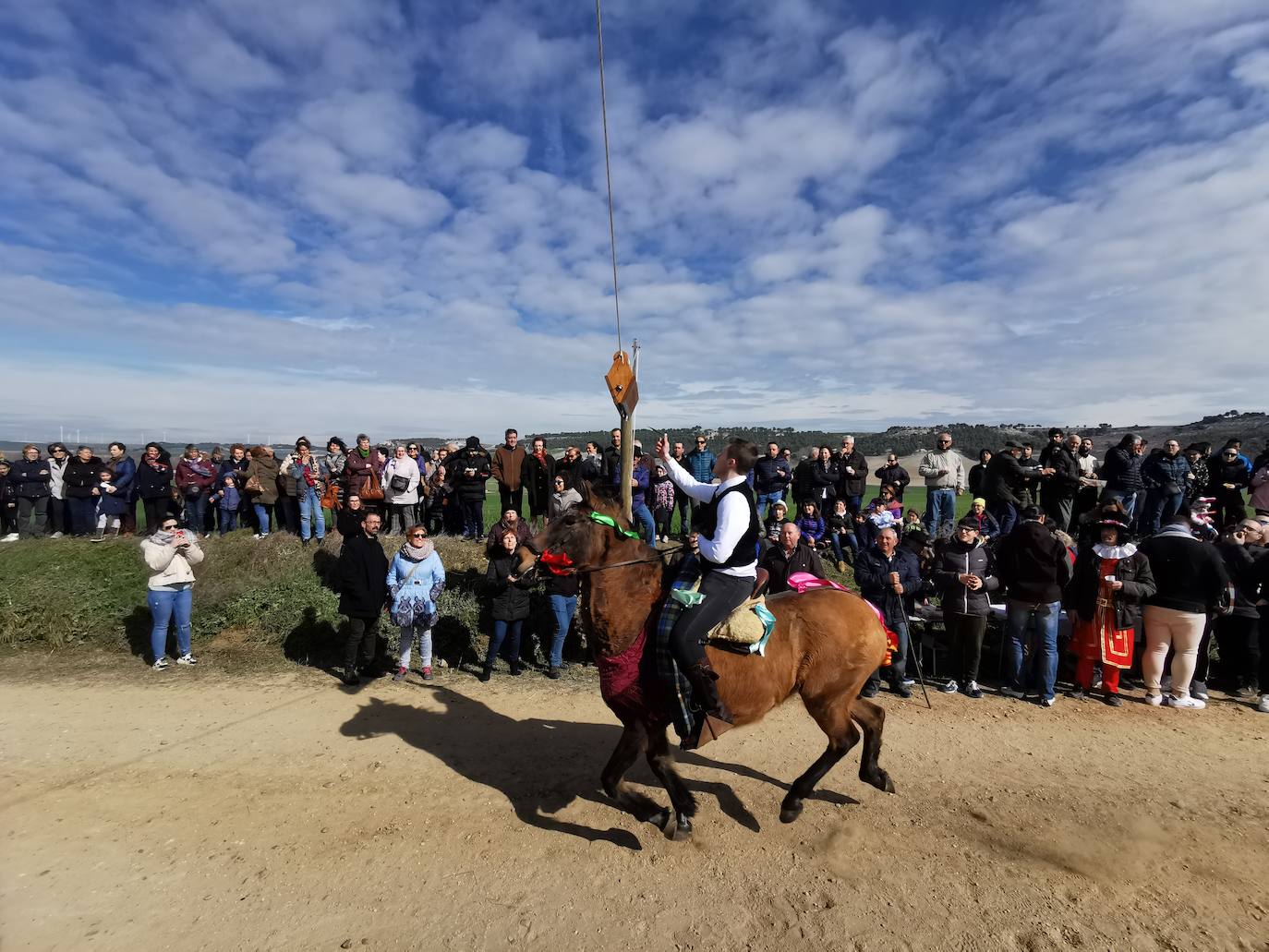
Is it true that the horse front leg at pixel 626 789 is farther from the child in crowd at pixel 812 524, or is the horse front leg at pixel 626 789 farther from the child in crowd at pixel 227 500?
the child in crowd at pixel 227 500

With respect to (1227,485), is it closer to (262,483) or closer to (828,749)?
(828,749)

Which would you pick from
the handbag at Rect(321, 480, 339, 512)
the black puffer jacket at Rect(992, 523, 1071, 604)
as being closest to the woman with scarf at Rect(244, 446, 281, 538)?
the handbag at Rect(321, 480, 339, 512)

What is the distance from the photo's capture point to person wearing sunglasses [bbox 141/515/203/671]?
25.8ft

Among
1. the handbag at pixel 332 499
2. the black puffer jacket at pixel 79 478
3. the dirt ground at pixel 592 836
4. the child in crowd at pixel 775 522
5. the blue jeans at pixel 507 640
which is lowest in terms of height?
the dirt ground at pixel 592 836

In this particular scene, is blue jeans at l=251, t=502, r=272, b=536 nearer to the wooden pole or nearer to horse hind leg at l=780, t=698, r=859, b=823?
the wooden pole

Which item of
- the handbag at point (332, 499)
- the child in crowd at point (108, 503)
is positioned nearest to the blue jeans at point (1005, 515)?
the handbag at point (332, 499)

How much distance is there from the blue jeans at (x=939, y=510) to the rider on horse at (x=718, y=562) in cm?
858

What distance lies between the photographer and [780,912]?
379cm

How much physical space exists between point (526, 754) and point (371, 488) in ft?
22.5

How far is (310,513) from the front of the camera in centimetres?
1141

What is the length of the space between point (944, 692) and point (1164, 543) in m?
3.12

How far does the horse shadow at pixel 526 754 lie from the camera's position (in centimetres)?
497

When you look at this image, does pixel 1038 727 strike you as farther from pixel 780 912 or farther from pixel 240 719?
pixel 240 719

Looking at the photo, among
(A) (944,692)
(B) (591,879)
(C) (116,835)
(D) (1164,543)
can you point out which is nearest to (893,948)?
(B) (591,879)
